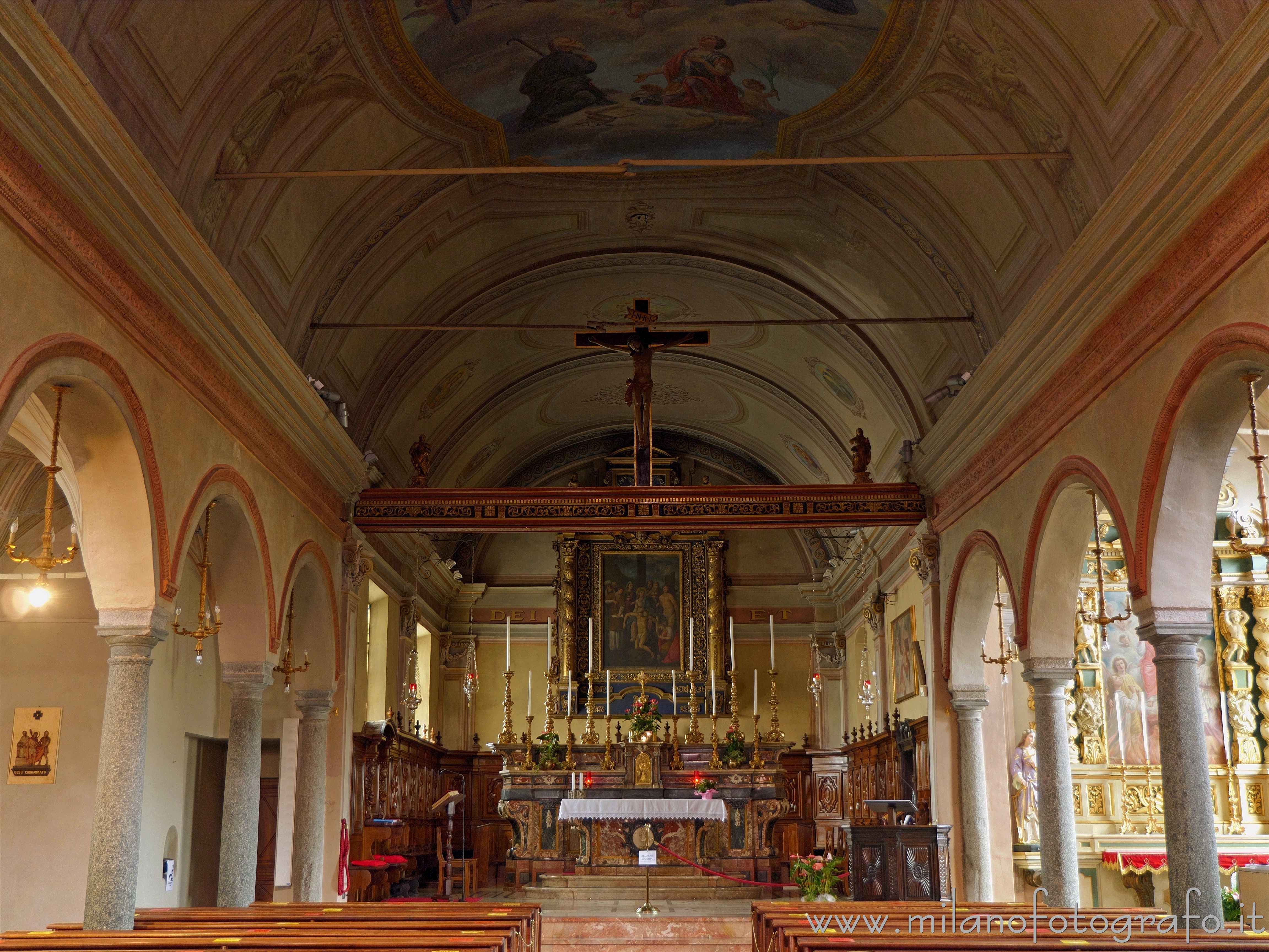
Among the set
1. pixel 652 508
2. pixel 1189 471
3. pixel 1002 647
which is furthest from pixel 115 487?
pixel 1002 647

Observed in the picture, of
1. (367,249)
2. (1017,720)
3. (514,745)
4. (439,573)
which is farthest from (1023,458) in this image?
(439,573)

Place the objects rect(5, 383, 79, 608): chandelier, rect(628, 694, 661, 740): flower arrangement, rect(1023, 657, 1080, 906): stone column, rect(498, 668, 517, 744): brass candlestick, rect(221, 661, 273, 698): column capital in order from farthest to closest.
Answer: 1. rect(498, 668, 517, 744): brass candlestick
2. rect(628, 694, 661, 740): flower arrangement
3. rect(221, 661, 273, 698): column capital
4. rect(1023, 657, 1080, 906): stone column
5. rect(5, 383, 79, 608): chandelier

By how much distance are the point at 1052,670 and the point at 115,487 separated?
7.54m

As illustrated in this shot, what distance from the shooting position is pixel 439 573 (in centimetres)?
1977

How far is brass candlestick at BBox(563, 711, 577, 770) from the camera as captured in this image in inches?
623

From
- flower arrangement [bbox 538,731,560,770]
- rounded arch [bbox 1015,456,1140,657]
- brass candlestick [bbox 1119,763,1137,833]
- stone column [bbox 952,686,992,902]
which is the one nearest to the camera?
rounded arch [bbox 1015,456,1140,657]

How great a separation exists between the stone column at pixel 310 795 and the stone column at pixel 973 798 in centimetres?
652

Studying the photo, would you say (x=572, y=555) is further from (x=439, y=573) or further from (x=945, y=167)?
(x=945, y=167)

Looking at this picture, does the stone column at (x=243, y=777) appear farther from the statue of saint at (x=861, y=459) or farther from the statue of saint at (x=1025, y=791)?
the statue of saint at (x=1025, y=791)

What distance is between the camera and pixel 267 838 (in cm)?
1541

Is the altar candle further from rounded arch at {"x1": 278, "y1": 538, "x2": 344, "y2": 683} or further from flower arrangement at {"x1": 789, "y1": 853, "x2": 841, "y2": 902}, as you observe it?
rounded arch at {"x1": 278, "y1": 538, "x2": 344, "y2": 683}

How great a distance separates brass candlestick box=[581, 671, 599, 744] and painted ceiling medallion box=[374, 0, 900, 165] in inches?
400

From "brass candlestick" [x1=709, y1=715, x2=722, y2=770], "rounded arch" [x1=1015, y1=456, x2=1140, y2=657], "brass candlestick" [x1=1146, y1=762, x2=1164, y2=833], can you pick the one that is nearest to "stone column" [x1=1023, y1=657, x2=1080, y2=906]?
"rounded arch" [x1=1015, y1=456, x2=1140, y2=657]

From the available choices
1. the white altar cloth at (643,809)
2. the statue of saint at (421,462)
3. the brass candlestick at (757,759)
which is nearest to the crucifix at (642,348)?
the statue of saint at (421,462)
